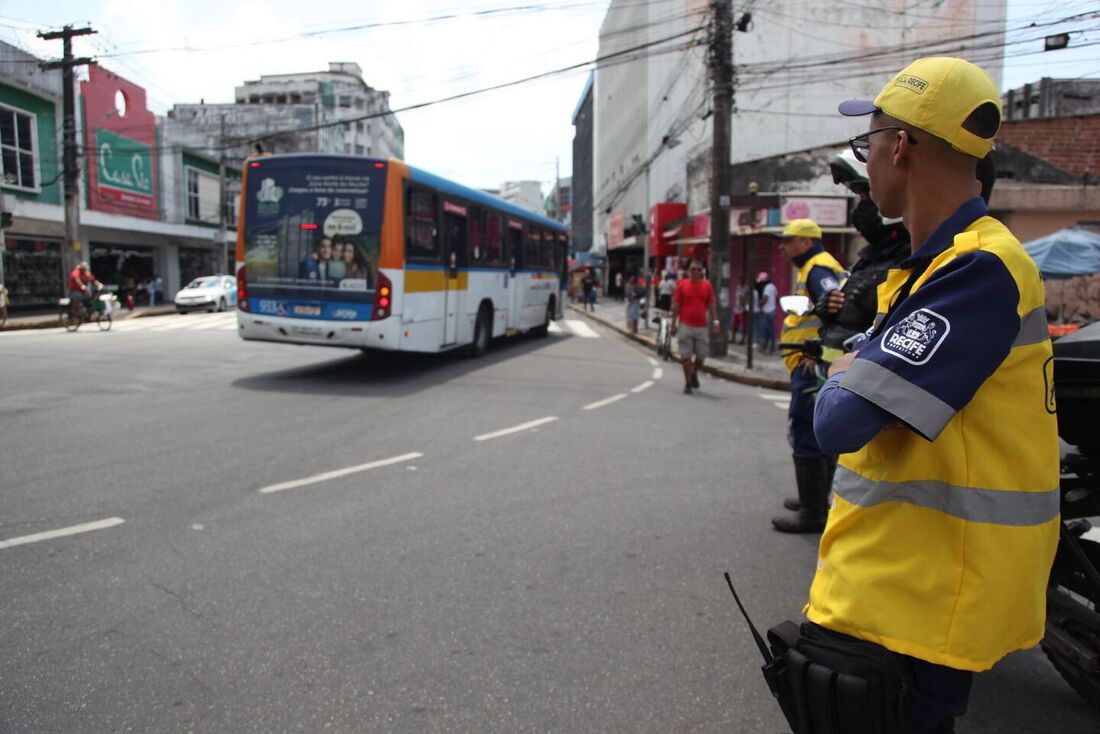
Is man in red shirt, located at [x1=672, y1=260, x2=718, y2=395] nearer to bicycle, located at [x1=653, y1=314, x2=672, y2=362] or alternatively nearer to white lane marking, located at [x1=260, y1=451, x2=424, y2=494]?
bicycle, located at [x1=653, y1=314, x2=672, y2=362]

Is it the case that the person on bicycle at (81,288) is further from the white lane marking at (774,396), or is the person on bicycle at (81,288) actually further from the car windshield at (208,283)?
the white lane marking at (774,396)

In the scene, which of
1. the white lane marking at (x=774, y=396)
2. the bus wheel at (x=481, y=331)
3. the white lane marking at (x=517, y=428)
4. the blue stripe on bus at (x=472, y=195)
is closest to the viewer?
the white lane marking at (x=517, y=428)

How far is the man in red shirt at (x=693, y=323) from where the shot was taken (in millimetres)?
11156

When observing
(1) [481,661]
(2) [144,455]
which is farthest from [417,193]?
(1) [481,661]

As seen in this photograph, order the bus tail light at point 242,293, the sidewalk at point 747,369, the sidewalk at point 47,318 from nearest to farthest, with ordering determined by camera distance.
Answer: the bus tail light at point 242,293
the sidewalk at point 747,369
the sidewalk at point 47,318

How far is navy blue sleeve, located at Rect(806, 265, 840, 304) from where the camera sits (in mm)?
4793

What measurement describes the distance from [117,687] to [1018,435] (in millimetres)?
3111

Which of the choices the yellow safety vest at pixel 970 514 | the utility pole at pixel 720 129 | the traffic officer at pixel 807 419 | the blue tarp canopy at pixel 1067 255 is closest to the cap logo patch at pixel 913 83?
the yellow safety vest at pixel 970 514

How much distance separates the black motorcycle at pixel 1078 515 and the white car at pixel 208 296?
28.5 meters

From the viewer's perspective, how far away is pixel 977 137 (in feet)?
5.23

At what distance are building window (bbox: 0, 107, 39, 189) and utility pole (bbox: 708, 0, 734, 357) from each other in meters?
22.8

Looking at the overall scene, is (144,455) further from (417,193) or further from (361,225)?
(417,193)

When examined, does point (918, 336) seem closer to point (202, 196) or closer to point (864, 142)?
point (864, 142)

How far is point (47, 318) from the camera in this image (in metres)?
24.3
